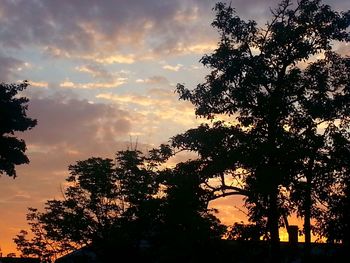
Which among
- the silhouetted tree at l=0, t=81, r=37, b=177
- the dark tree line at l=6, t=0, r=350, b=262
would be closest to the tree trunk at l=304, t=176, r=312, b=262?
the dark tree line at l=6, t=0, r=350, b=262

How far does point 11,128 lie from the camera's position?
3994cm

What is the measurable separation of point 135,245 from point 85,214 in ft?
17.6

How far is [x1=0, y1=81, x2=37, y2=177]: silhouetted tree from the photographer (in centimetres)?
3950

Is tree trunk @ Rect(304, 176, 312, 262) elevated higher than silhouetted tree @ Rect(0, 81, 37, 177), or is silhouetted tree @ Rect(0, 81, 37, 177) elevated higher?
silhouetted tree @ Rect(0, 81, 37, 177)

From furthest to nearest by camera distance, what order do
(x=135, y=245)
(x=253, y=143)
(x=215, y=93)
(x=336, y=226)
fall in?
(x=135, y=245) → (x=215, y=93) → (x=253, y=143) → (x=336, y=226)

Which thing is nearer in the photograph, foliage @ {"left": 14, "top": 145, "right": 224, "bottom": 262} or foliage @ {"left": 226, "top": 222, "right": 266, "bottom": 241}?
foliage @ {"left": 226, "top": 222, "right": 266, "bottom": 241}

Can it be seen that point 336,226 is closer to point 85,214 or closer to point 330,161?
point 330,161

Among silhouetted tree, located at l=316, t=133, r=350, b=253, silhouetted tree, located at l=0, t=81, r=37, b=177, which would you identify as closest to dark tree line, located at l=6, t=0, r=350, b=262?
silhouetted tree, located at l=316, t=133, r=350, b=253

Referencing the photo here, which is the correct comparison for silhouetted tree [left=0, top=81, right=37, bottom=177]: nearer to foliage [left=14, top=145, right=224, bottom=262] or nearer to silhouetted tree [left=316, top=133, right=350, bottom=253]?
foliage [left=14, top=145, right=224, bottom=262]

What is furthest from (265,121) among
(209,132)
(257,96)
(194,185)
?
(194,185)

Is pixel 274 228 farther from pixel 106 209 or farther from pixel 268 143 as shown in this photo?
pixel 106 209

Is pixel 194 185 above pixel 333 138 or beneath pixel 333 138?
beneath

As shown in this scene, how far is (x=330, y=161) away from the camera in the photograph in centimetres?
2516

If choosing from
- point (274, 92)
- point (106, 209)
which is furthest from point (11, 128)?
point (274, 92)
